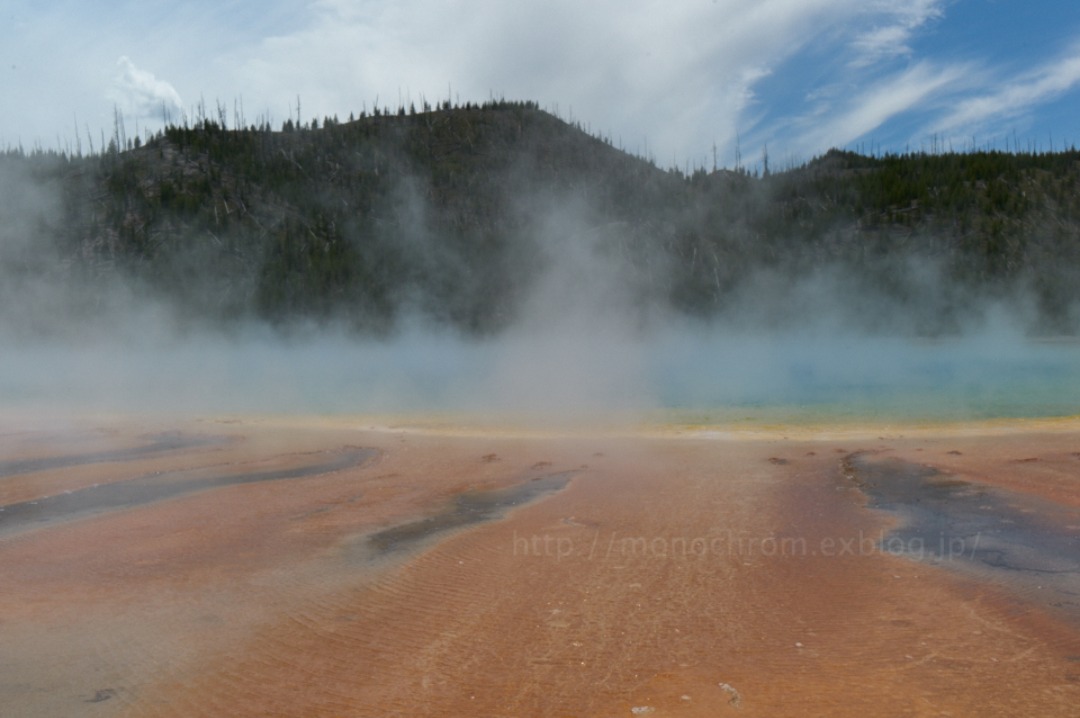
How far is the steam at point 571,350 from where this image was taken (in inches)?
735

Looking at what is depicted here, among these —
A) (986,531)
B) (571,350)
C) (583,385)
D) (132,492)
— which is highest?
(571,350)

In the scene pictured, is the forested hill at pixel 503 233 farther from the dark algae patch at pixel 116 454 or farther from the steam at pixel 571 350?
the dark algae patch at pixel 116 454

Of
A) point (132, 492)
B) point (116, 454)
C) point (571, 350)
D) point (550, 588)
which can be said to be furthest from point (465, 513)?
point (571, 350)

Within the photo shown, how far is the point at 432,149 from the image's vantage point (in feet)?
304

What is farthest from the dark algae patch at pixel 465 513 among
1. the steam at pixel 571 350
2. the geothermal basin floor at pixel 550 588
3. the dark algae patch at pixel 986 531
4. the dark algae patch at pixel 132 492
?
the steam at pixel 571 350

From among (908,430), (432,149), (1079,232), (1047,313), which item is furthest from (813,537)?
(432,149)

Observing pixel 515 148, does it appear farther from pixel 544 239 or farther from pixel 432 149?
pixel 544 239

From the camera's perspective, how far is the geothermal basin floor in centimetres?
388

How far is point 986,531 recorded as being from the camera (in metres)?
6.50

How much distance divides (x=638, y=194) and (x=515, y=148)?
18094 mm

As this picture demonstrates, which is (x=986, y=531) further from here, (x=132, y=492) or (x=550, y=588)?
(x=132, y=492)

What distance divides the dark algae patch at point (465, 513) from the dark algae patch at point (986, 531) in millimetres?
3281

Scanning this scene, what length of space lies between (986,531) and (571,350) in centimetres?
3818

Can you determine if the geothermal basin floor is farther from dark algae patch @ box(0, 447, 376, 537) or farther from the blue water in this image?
the blue water
